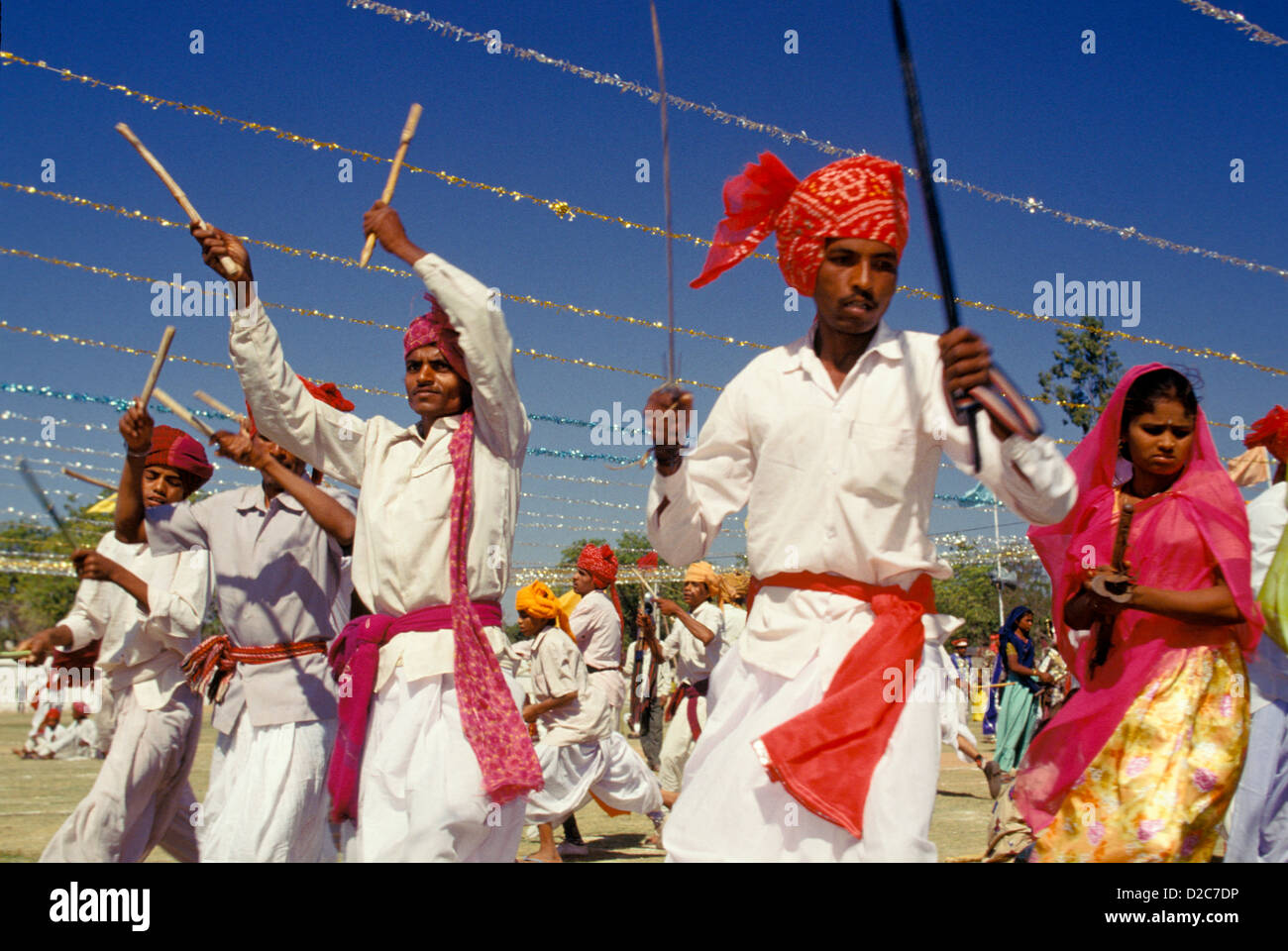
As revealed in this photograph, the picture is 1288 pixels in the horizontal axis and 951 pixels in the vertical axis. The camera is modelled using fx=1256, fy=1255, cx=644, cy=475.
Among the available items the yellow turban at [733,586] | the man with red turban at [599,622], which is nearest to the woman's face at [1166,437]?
the man with red turban at [599,622]

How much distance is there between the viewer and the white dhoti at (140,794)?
5.44 meters

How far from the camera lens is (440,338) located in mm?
4086

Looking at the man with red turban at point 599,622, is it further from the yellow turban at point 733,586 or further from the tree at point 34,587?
the tree at point 34,587

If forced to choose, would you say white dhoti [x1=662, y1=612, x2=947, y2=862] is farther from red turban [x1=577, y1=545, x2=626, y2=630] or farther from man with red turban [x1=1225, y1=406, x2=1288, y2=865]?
red turban [x1=577, y1=545, x2=626, y2=630]

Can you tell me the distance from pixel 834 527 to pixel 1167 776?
149cm

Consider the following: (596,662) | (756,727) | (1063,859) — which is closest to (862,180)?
(756,727)

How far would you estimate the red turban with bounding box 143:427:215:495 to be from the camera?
5.82 m

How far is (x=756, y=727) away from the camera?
10.4 ft

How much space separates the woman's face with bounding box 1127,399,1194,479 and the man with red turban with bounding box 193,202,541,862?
209cm

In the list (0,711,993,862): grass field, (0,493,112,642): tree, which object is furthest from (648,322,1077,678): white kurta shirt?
(0,493,112,642): tree

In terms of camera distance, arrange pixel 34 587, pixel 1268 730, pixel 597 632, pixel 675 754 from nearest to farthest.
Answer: pixel 1268 730 → pixel 597 632 → pixel 675 754 → pixel 34 587

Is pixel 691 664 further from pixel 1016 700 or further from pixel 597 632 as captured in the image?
pixel 1016 700

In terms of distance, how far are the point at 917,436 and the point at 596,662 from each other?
7.16m

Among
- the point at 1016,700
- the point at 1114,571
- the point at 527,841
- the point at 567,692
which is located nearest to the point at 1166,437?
the point at 1114,571
